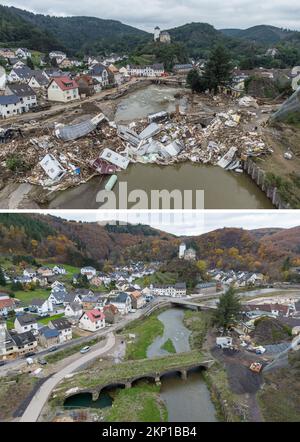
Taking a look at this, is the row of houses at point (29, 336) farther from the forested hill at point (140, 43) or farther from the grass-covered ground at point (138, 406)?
the forested hill at point (140, 43)

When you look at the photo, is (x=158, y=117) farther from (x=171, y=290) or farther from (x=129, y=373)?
(x=129, y=373)

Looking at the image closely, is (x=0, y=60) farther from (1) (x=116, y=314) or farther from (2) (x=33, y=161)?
(1) (x=116, y=314)

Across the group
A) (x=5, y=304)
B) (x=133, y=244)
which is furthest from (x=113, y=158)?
(x=133, y=244)

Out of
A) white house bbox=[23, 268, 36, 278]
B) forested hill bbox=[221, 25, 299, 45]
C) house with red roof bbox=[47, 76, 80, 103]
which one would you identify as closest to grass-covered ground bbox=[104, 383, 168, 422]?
white house bbox=[23, 268, 36, 278]

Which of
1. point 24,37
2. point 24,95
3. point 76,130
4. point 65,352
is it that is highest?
point 24,37

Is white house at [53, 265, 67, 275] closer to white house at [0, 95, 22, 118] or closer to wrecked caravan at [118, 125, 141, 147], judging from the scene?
white house at [0, 95, 22, 118]
